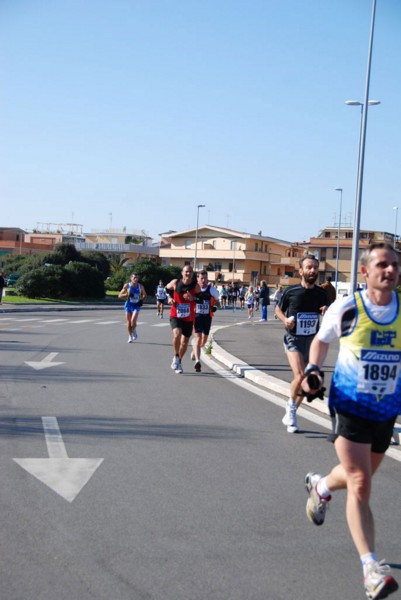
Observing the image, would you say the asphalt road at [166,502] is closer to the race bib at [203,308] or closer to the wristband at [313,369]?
the wristband at [313,369]

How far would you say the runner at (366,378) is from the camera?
4355mm

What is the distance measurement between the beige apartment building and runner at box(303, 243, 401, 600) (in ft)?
283

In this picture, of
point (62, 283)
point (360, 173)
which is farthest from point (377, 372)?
point (62, 283)

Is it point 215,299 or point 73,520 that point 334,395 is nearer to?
point 73,520

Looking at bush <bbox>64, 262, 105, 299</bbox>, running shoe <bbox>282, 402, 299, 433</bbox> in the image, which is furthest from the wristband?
bush <bbox>64, 262, 105, 299</bbox>

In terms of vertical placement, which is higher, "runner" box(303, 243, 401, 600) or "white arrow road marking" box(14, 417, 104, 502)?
"runner" box(303, 243, 401, 600)

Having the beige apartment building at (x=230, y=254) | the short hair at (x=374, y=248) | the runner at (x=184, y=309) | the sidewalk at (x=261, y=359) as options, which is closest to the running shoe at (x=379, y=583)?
the short hair at (x=374, y=248)

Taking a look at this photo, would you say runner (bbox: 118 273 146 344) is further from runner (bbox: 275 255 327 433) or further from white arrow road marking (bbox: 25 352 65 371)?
runner (bbox: 275 255 327 433)

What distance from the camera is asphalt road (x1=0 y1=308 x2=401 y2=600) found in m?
4.29

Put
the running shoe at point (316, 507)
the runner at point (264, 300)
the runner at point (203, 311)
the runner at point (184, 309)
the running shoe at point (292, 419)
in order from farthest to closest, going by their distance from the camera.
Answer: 1. the runner at point (264, 300)
2. the runner at point (203, 311)
3. the runner at point (184, 309)
4. the running shoe at point (292, 419)
5. the running shoe at point (316, 507)

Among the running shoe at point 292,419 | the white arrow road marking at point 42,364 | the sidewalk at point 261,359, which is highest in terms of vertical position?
the running shoe at point 292,419

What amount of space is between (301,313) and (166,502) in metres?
3.77

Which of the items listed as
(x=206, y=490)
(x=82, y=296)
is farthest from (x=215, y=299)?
(x=82, y=296)

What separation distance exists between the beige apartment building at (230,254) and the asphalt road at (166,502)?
8177 centimetres
